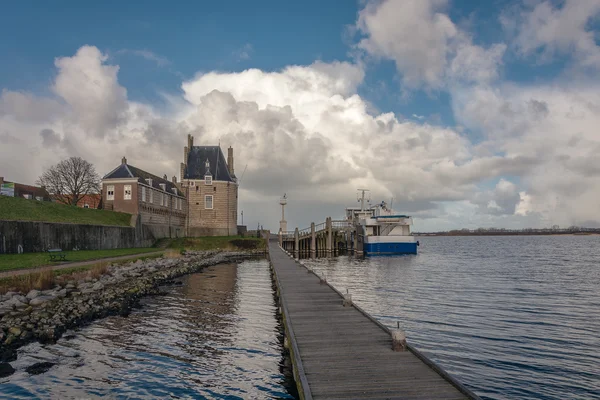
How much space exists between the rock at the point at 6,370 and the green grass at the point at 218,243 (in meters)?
52.6

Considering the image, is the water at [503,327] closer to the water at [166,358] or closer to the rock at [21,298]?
the water at [166,358]

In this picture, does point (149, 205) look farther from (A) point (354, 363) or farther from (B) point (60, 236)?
(A) point (354, 363)

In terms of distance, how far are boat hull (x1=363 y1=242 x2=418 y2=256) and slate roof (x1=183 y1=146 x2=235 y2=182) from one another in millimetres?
27738

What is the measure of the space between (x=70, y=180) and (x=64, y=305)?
56246mm

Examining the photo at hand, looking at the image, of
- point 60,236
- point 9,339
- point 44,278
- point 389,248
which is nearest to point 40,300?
point 44,278

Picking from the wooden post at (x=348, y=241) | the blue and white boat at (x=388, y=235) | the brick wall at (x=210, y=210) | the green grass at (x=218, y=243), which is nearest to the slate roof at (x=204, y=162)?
the brick wall at (x=210, y=210)

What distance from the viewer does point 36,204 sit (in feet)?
141

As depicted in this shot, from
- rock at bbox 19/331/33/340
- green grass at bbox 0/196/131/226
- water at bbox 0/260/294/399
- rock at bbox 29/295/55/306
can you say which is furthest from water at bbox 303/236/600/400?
green grass at bbox 0/196/131/226

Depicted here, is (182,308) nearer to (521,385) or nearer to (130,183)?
(521,385)

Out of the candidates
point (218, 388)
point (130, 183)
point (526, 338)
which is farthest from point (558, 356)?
point (130, 183)

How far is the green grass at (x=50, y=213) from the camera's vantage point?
37328 millimetres

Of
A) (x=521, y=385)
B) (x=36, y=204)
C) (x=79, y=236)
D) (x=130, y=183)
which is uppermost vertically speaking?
(x=130, y=183)

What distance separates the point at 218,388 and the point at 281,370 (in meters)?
2.09

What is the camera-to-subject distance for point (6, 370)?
1212cm
